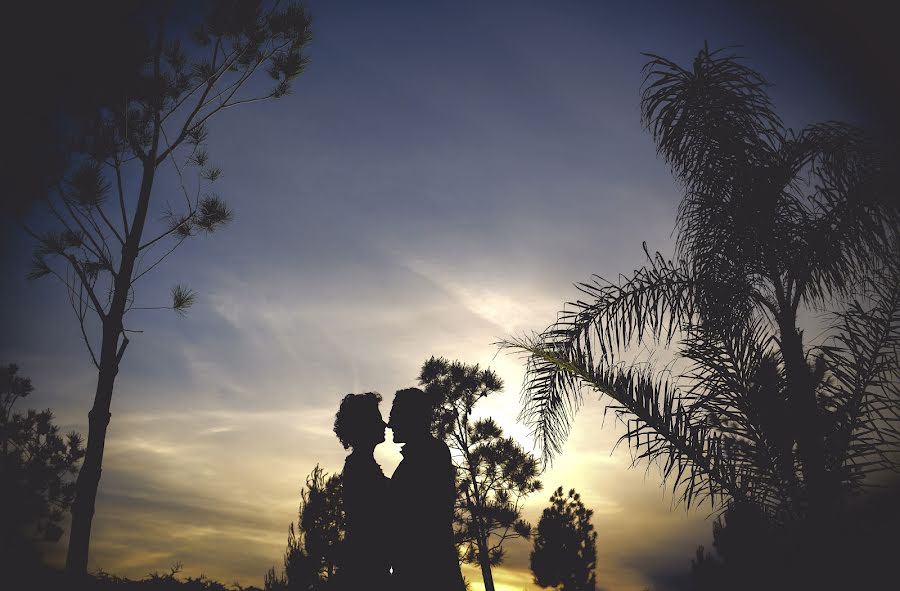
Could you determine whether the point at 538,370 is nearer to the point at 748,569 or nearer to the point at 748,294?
the point at 748,569

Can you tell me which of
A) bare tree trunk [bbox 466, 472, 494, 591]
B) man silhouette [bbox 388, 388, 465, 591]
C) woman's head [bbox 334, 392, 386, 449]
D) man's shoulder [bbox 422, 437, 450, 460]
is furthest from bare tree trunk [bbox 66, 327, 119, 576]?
bare tree trunk [bbox 466, 472, 494, 591]

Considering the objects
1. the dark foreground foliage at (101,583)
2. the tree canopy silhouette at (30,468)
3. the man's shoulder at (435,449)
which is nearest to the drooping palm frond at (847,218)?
the man's shoulder at (435,449)

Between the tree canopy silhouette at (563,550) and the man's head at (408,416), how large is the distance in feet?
92.4

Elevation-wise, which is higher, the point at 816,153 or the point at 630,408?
the point at 816,153

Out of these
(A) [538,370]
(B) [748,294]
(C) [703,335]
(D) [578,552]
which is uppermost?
(B) [748,294]

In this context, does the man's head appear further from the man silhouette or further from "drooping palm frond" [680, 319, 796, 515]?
"drooping palm frond" [680, 319, 796, 515]

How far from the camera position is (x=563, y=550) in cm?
2859

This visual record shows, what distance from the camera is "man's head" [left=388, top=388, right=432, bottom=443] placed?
8.59 ft

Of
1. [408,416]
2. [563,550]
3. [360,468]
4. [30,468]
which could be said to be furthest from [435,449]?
[563,550]

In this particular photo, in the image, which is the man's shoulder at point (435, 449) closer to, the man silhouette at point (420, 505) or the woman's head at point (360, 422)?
the man silhouette at point (420, 505)

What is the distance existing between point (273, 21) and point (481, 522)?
13.7 metres

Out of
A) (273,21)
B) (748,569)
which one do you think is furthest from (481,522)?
(273,21)

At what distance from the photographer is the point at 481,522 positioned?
14367 mm

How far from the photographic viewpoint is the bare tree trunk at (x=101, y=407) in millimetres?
6715
